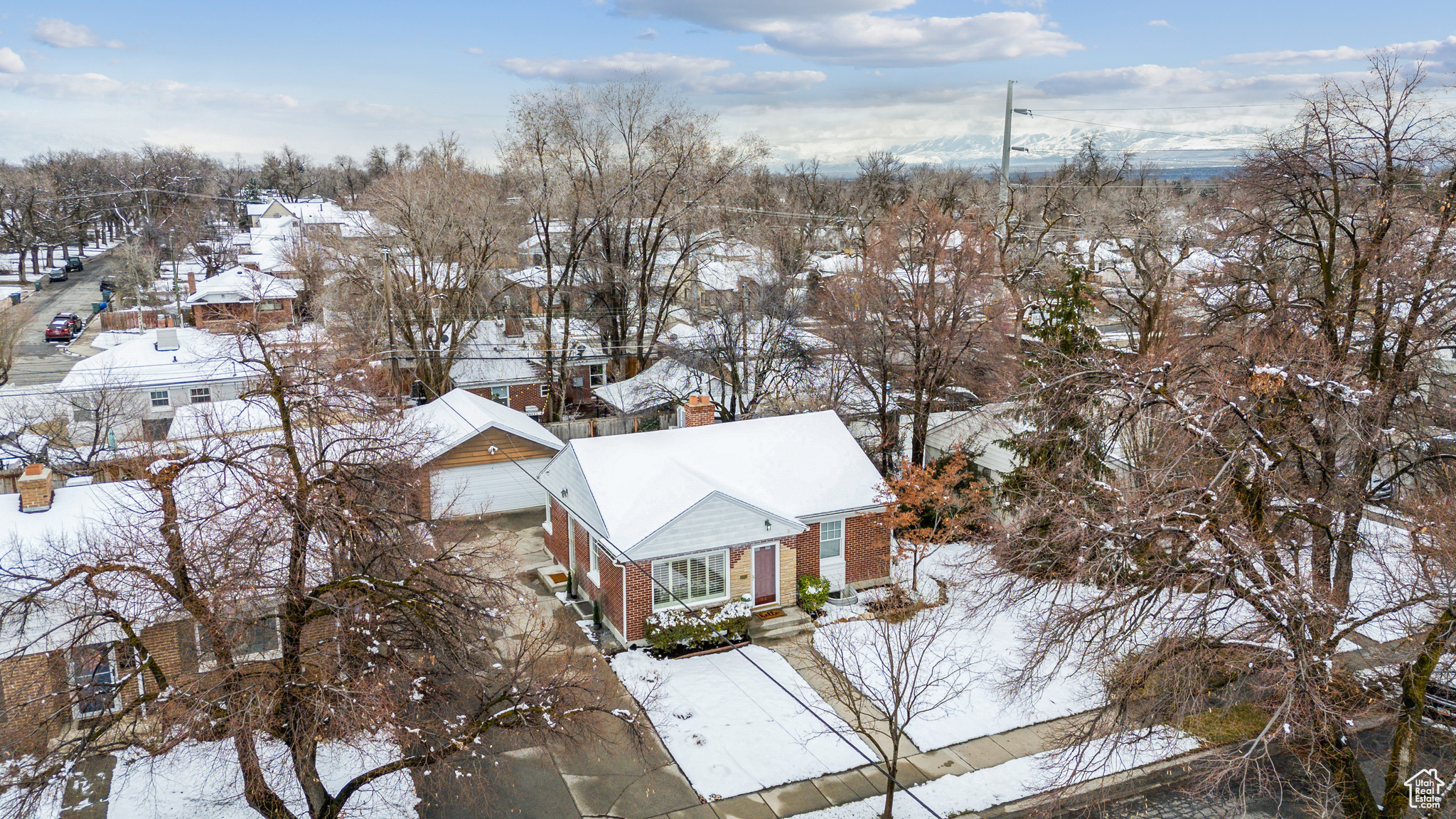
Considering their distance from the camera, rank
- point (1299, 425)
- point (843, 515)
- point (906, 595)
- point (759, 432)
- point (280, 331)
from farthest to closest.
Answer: point (280, 331)
point (759, 432)
point (843, 515)
point (906, 595)
point (1299, 425)

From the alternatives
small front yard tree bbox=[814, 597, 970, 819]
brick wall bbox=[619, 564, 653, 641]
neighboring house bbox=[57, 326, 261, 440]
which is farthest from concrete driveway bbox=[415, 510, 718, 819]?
neighboring house bbox=[57, 326, 261, 440]

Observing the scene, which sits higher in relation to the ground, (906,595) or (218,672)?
(218,672)

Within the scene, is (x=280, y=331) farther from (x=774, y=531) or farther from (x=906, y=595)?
(x=906, y=595)

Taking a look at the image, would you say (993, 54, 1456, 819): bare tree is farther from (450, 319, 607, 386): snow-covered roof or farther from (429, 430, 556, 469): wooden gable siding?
(450, 319, 607, 386): snow-covered roof

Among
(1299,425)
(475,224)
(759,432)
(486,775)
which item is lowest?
(486,775)

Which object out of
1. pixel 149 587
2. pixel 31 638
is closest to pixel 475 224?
pixel 31 638

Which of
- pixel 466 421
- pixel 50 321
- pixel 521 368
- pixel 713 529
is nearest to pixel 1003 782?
pixel 713 529

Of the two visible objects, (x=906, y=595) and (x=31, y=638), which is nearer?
(x=31, y=638)
